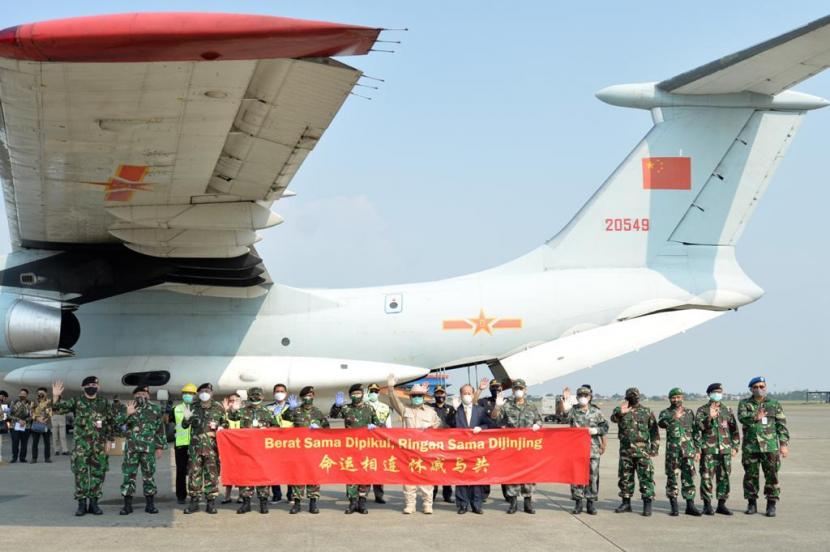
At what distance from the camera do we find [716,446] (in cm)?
968

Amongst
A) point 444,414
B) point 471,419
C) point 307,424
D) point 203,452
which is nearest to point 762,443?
point 471,419

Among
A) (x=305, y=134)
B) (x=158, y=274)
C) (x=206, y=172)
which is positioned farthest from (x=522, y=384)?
(x=158, y=274)

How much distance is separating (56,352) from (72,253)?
1777 millimetres

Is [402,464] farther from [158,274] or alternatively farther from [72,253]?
[72,253]

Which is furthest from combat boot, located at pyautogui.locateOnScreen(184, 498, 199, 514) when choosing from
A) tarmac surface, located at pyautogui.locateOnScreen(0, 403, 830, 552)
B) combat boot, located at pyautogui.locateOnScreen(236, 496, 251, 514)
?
combat boot, located at pyautogui.locateOnScreen(236, 496, 251, 514)

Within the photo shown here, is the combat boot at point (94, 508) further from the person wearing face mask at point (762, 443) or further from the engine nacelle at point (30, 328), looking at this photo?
the person wearing face mask at point (762, 443)

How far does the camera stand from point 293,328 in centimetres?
1510

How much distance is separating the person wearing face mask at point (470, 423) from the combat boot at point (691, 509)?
2.17m

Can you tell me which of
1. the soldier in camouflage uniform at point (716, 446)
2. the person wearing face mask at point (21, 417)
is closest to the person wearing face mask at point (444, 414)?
the soldier in camouflage uniform at point (716, 446)

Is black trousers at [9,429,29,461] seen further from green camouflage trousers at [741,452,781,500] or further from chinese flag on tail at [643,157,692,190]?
green camouflage trousers at [741,452,781,500]

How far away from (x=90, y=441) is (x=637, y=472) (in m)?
5.87

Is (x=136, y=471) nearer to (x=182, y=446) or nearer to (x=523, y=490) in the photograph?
(x=182, y=446)

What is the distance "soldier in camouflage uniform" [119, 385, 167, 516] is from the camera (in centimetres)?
957

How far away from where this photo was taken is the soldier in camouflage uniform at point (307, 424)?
9695 millimetres
